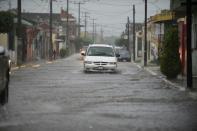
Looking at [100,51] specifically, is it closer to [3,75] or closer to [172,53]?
[172,53]

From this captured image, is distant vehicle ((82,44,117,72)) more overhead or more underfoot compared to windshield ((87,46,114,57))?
more underfoot

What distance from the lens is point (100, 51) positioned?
3862 centimetres

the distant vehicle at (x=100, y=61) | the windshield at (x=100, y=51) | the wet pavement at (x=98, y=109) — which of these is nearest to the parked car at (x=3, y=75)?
the wet pavement at (x=98, y=109)

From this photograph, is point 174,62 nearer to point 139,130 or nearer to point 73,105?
point 73,105

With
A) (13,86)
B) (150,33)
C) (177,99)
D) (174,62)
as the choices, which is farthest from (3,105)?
(150,33)

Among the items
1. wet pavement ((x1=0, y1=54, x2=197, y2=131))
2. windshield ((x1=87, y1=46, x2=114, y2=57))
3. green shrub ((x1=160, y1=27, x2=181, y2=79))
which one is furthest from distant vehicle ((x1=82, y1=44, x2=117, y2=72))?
wet pavement ((x1=0, y1=54, x2=197, y2=131))

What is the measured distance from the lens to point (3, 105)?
16.7m

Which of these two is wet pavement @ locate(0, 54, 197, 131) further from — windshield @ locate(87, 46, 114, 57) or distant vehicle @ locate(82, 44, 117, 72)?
windshield @ locate(87, 46, 114, 57)

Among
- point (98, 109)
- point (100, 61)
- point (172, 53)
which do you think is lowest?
point (98, 109)

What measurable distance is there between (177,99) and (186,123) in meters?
5.83

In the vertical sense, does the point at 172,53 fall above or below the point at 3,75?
above

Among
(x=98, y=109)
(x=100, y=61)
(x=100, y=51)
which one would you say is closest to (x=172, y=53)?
(x=100, y=61)

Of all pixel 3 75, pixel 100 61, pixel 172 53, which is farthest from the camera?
pixel 100 61

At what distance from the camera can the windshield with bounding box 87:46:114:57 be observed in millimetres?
38219
